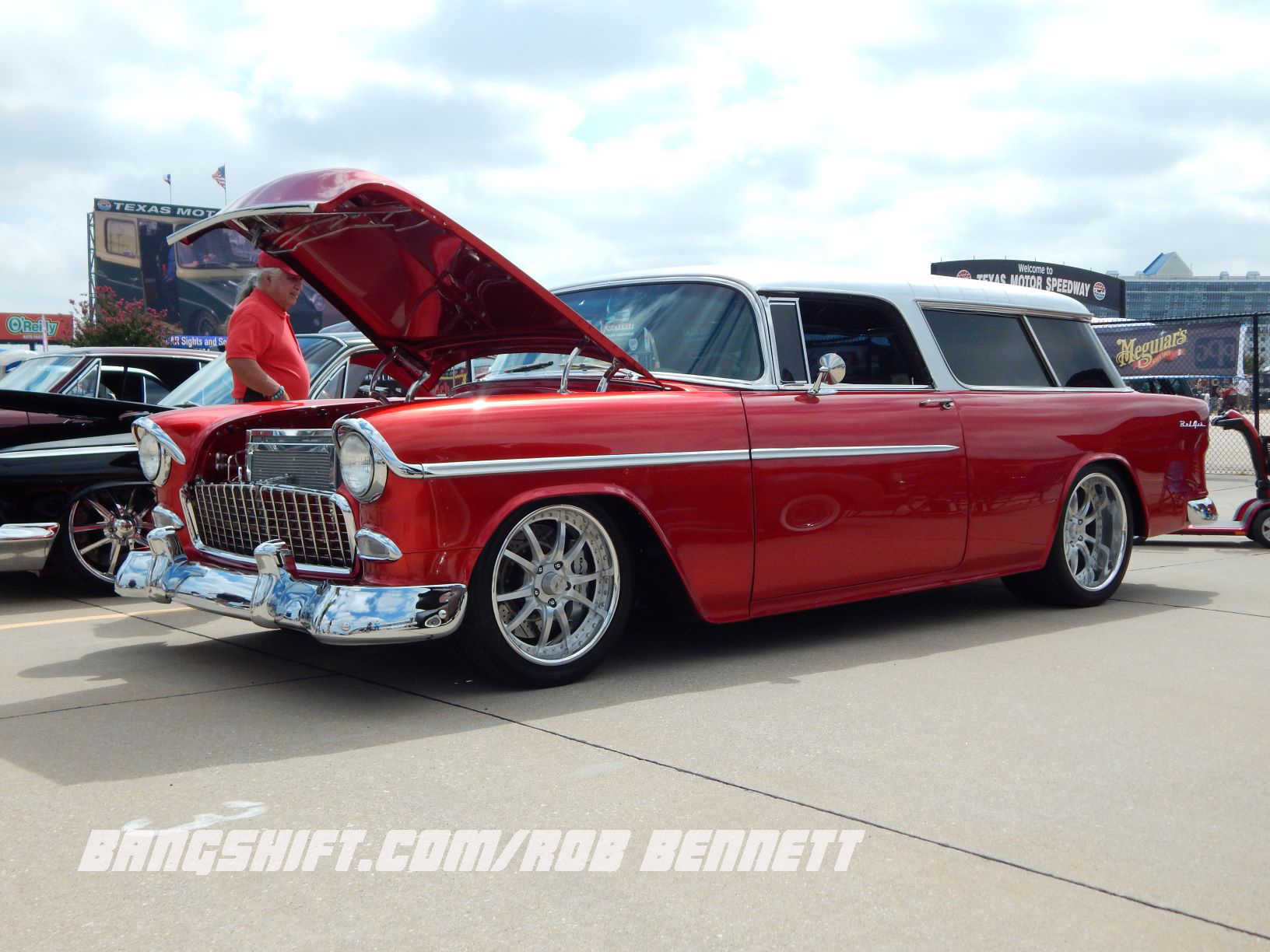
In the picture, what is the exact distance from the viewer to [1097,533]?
6.25m

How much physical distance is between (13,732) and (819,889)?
102 inches

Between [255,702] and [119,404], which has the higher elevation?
[119,404]

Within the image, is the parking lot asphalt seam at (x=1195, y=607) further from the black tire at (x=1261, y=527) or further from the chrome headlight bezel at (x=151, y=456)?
the chrome headlight bezel at (x=151, y=456)

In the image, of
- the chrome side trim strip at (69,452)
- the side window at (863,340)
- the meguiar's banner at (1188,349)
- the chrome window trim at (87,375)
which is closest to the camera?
the side window at (863,340)

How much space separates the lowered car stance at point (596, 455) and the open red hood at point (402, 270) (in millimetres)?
14

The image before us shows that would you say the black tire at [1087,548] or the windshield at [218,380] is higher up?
the windshield at [218,380]

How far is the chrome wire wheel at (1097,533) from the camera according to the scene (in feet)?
20.1

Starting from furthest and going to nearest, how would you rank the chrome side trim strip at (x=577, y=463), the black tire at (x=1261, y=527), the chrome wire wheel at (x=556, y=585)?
the black tire at (x=1261, y=527) < the chrome wire wheel at (x=556, y=585) < the chrome side trim strip at (x=577, y=463)

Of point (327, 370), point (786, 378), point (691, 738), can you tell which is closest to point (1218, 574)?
point (786, 378)

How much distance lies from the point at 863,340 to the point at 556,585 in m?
1.93

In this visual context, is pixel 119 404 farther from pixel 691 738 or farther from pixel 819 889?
pixel 819 889

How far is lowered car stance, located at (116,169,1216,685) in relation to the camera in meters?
3.93

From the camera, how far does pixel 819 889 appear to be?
2625mm

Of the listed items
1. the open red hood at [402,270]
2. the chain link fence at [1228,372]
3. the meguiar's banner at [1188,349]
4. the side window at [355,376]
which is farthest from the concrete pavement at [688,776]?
the meguiar's banner at [1188,349]
